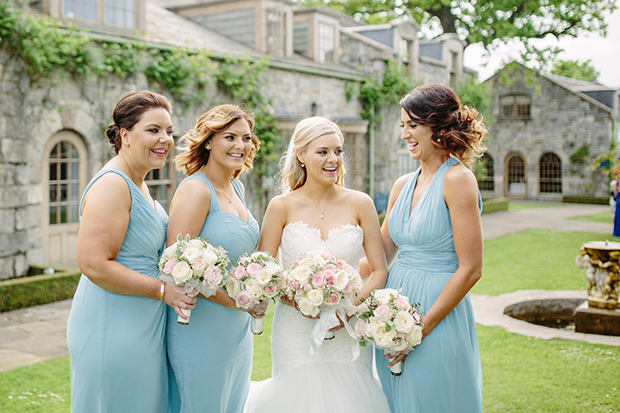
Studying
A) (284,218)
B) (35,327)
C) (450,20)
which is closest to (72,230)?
(35,327)

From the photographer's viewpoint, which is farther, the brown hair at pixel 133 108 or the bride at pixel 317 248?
the bride at pixel 317 248

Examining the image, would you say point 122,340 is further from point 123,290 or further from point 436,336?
point 436,336

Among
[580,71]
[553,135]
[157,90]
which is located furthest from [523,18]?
[580,71]

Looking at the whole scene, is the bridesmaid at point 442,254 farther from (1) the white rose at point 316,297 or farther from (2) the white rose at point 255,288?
(2) the white rose at point 255,288

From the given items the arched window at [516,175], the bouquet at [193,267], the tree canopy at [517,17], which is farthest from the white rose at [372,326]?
the arched window at [516,175]

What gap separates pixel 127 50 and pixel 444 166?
7950mm

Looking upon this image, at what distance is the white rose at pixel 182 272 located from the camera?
109 inches

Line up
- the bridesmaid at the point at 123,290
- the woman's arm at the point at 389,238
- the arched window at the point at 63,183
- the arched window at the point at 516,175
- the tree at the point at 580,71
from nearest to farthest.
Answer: the bridesmaid at the point at 123,290 → the woman's arm at the point at 389,238 → the arched window at the point at 63,183 → the arched window at the point at 516,175 → the tree at the point at 580,71

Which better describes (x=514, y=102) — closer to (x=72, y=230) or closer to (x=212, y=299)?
(x=72, y=230)

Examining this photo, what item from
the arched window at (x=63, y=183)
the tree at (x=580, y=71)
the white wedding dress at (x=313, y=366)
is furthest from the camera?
the tree at (x=580, y=71)

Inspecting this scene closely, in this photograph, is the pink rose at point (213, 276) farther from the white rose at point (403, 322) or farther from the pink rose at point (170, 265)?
the white rose at point (403, 322)

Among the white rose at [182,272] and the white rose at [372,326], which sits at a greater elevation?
the white rose at [182,272]

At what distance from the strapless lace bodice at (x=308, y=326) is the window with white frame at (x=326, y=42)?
515 inches

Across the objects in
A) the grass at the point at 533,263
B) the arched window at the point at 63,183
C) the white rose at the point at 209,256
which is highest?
the arched window at the point at 63,183
